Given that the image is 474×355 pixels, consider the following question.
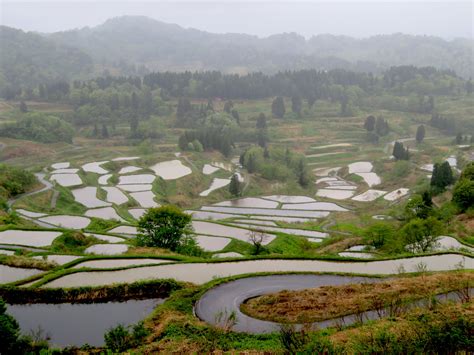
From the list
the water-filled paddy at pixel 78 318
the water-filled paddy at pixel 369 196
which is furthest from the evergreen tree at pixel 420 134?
the water-filled paddy at pixel 78 318

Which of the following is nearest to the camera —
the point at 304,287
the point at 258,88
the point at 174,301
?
the point at 174,301

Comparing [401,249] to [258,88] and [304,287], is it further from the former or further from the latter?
[258,88]

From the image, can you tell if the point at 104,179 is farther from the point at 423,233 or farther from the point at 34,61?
the point at 34,61

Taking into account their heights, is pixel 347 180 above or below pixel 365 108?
below

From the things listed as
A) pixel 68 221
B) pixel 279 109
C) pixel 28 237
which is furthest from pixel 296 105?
pixel 28 237

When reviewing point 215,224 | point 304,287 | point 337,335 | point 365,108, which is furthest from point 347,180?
point 365,108

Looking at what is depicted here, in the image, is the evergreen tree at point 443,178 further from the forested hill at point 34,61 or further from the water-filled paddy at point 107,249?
the forested hill at point 34,61
